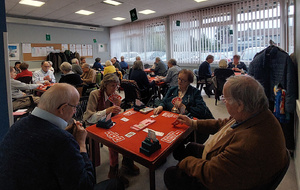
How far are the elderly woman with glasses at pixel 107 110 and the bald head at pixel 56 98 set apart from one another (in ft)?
2.98

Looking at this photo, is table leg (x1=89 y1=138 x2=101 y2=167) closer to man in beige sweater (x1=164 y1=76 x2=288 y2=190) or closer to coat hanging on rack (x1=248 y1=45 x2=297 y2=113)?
man in beige sweater (x1=164 y1=76 x2=288 y2=190)

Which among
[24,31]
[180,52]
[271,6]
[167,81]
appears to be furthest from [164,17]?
[24,31]

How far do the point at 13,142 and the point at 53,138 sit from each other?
A: 17 cm

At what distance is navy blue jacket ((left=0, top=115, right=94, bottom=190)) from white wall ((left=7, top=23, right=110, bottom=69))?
8.44 m

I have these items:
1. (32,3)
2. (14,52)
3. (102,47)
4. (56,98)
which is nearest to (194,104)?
(56,98)

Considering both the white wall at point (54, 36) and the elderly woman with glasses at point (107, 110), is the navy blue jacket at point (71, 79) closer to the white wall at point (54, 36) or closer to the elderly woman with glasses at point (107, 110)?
the elderly woman with glasses at point (107, 110)

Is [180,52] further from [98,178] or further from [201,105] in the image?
[98,178]

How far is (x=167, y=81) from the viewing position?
487cm

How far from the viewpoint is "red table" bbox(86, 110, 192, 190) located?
127cm

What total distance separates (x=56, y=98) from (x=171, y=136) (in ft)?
2.96

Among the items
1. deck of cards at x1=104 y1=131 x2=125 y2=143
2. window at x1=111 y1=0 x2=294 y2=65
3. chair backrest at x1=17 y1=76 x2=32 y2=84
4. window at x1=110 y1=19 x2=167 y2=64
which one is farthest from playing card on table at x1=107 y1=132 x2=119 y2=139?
window at x1=110 y1=19 x2=167 y2=64

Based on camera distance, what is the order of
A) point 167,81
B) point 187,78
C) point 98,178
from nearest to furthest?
point 98,178, point 187,78, point 167,81

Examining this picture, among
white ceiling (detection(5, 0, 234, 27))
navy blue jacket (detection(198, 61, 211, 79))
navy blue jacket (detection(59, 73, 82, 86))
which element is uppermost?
white ceiling (detection(5, 0, 234, 27))

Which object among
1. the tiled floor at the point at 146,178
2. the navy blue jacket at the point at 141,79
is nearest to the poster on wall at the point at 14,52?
the navy blue jacket at the point at 141,79
